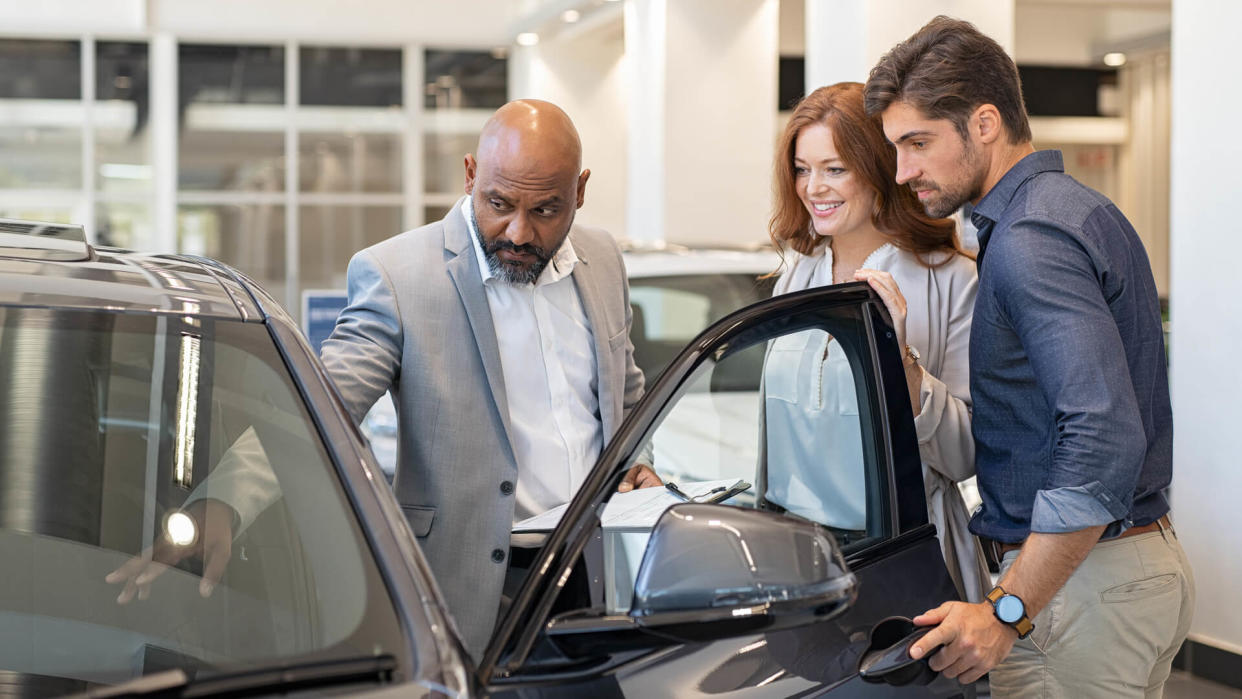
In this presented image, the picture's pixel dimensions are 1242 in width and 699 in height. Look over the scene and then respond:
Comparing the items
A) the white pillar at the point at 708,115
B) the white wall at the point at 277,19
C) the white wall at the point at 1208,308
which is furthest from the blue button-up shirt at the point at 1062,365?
the white wall at the point at 277,19

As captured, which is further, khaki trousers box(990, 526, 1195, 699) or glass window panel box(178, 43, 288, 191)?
glass window panel box(178, 43, 288, 191)

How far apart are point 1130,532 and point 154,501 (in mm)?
1366

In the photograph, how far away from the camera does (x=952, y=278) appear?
2279 mm

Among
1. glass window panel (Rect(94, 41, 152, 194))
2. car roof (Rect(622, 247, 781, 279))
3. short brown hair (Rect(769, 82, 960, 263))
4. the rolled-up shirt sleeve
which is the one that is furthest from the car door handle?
glass window panel (Rect(94, 41, 152, 194))

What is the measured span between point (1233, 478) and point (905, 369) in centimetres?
283

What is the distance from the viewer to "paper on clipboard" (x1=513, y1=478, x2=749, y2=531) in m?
1.67

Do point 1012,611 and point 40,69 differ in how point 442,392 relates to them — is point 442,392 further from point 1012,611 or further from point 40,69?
point 40,69

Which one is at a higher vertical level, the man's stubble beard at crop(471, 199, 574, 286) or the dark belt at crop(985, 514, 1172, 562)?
the man's stubble beard at crop(471, 199, 574, 286)

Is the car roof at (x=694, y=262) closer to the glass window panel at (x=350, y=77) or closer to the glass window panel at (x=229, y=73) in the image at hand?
the glass window panel at (x=350, y=77)

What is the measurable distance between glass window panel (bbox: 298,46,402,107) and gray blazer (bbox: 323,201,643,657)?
11.8m

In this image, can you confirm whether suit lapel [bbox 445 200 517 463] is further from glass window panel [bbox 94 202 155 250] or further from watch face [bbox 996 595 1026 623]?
glass window panel [bbox 94 202 155 250]

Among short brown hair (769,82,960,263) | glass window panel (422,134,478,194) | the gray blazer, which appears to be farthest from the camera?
glass window panel (422,134,478,194)

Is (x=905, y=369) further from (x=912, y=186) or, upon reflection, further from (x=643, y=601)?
(x=643, y=601)

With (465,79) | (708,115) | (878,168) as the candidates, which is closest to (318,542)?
(878,168)
